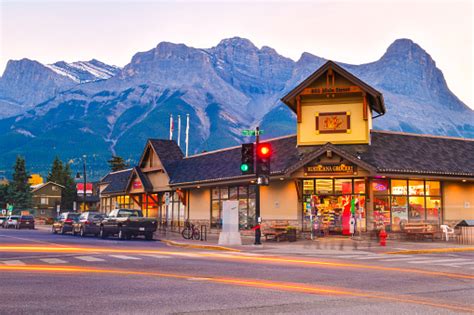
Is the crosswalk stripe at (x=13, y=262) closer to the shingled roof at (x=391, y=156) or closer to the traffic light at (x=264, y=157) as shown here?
the traffic light at (x=264, y=157)

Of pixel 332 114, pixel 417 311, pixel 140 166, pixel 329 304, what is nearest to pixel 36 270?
pixel 329 304

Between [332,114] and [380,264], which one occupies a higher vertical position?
[332,114]

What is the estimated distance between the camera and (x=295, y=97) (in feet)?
121

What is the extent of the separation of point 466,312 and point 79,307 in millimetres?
6476

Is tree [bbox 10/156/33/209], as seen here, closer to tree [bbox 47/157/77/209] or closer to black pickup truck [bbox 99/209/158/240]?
tree [bbox 47/157/77/209]

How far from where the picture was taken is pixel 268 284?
13414 millimetres

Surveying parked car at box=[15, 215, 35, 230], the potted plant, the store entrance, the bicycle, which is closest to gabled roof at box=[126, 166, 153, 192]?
the bicycle

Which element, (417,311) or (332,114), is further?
(332,114)

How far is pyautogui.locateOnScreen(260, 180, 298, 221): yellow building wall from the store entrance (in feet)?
2.24

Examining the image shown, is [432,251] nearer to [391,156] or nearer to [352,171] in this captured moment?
[352,171]

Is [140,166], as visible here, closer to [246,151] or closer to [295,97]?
[295,97]

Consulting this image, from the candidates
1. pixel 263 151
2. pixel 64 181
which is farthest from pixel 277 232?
pixel 64 181

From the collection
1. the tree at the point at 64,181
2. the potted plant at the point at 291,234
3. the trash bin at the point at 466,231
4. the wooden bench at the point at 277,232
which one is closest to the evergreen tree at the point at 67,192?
the tree at the point at 64,181

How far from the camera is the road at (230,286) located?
10289 mm
